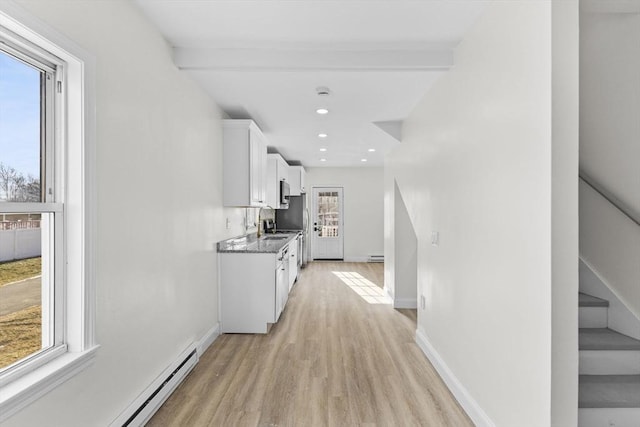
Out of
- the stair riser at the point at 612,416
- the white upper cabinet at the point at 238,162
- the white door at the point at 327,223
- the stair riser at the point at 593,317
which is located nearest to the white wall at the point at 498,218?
the stair riser at the point at 612,416

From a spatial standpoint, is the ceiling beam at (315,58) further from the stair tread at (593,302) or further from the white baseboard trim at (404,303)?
the white baseboard trim at (404,303)

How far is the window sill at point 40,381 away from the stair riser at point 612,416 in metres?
2.37

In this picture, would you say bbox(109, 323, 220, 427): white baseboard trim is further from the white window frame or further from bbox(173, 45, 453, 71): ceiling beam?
bbox(173, 45, 453, 71): ceiling beam

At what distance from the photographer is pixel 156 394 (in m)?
2.14

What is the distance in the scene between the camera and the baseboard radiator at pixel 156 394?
187cm

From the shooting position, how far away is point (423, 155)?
129 inches

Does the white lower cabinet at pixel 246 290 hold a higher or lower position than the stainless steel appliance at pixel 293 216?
lower

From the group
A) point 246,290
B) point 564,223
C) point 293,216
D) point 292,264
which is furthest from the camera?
point 293,216

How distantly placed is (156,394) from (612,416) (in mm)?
2564

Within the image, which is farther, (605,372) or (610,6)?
(605,372)

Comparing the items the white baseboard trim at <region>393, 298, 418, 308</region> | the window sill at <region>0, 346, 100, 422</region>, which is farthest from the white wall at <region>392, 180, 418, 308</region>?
the window sill at <region>0, 346, 100, 422</region>

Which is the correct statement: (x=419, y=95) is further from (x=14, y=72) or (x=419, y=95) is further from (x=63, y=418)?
(x=63, y=418)

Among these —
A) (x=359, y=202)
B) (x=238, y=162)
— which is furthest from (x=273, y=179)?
(x=359, y=202)

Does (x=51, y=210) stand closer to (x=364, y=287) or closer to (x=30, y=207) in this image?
(x=30, y=207)
